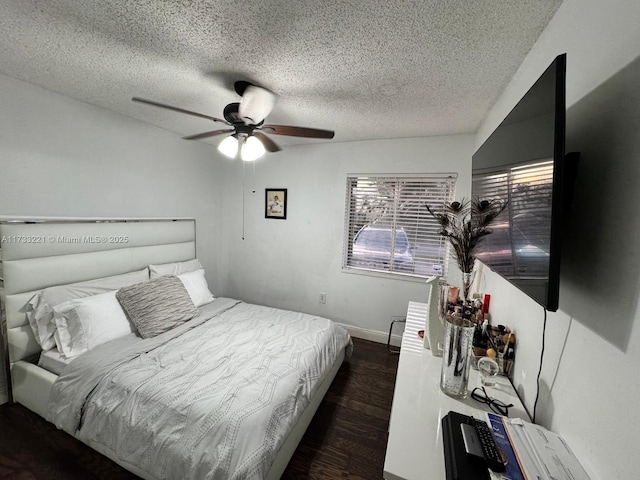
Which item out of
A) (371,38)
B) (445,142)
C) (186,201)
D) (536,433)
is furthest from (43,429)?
(445,142)

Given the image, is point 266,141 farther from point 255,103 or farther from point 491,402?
point 491,402

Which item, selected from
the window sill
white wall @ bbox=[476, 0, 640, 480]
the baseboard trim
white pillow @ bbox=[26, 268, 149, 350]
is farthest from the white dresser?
white pillow @ bbox=[26, 268, 149, 350]

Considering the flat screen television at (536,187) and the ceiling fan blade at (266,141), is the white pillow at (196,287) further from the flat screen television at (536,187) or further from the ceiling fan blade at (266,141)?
the flat screen television at (536,187)

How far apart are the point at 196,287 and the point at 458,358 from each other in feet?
8.14

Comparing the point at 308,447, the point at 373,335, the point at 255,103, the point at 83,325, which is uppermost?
the point at 255,103

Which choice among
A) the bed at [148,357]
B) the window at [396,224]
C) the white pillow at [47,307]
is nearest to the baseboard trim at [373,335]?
the bed at [148,357]

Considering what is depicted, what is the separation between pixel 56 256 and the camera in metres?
2.02

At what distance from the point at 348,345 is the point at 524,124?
2.31 m

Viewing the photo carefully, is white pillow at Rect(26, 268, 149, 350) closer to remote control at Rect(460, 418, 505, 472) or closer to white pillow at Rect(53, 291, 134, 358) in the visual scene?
white pillow at Rect(53, 291, 134, 358)

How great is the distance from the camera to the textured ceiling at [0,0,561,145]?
3.76ft

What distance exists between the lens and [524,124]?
36.6 inches

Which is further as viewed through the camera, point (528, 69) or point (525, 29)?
point (528, 69)

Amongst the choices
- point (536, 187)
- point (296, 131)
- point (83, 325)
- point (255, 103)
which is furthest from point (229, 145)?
point (536, 187)

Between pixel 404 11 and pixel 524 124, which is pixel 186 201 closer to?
→ pixel 404 11
